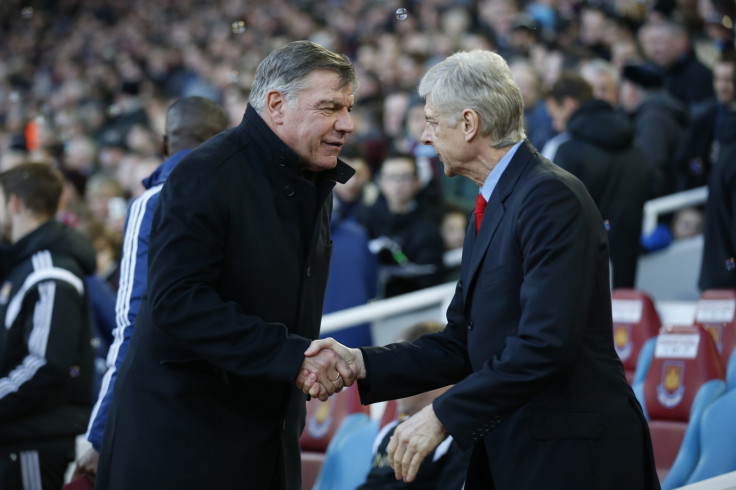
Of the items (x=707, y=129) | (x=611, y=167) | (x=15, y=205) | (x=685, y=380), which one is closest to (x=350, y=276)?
(x=611, y=167)

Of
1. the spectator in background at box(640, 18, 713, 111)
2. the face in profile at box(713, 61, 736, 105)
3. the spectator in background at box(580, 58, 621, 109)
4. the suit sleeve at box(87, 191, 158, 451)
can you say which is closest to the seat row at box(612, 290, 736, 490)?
the spectator in background at box(580, 58, 621, 109)

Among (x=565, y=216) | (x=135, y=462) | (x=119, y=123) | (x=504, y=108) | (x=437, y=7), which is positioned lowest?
(x=135, y=462)

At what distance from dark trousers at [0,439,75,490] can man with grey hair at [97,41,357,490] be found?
1.48 meters

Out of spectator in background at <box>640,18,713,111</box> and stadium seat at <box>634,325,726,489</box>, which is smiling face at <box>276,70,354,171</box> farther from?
spectator in background at <box>640,18,713,111</box>

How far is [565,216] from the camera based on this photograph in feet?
8.71

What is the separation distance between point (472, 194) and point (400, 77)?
9.53ft

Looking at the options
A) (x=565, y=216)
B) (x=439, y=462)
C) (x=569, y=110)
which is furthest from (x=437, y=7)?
(x=565, y=216)

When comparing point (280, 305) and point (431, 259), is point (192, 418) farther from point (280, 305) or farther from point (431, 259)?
point (431, 259)

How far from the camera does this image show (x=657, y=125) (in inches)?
292

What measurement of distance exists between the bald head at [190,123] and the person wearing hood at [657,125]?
4.22 metres

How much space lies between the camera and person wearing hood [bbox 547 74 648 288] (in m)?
6.16

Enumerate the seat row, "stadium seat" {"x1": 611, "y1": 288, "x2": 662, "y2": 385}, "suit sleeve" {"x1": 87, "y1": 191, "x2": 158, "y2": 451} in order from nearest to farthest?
"suit sleeve" {"x1": 87, "y1": 191, "x2": 158, "y2": 451} → the seat row → "stadium seat" {"x1": 611, "y1": 288, "x2": 662, "y2": 385}

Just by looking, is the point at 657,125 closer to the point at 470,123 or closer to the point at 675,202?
the point at 675,202

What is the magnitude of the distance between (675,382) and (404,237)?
8.70 ft
